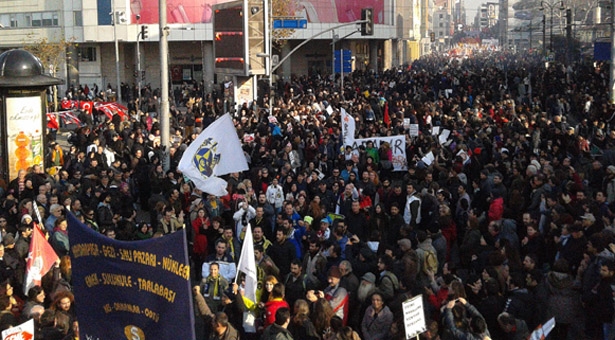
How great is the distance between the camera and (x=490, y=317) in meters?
8.84

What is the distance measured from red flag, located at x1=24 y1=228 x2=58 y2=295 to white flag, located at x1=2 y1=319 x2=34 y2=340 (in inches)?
78.5

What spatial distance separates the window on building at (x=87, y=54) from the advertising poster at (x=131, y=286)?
59.4 meters

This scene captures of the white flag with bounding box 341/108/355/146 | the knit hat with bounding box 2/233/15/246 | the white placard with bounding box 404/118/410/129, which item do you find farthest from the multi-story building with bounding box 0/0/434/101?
the knit hat with bounding box 2/233/15/246

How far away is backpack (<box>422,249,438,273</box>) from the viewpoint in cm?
1010

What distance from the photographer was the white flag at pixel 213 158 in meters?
13.6

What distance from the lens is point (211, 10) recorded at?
59.4 m

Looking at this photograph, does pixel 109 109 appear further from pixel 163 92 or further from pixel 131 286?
pixel 131 286

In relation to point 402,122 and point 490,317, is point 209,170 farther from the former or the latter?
point 402,122

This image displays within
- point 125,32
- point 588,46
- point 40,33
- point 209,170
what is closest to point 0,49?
point 40,33

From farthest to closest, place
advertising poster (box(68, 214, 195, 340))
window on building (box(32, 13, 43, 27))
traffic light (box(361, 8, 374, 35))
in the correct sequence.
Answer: window on building (box(32, 13, 43, 27)) → traffic light (box(361, 8, 374, 35)) → advertising poster (box(68, 214, 195, 340))

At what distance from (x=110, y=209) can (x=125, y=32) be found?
48.4m

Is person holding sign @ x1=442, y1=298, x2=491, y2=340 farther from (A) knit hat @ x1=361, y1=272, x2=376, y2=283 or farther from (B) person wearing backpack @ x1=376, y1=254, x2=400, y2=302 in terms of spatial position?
(A) knit hat @ x1=361, y1=272, x2=376, y2=283

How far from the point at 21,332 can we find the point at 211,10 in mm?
53100

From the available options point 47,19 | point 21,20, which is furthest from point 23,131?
point 21,20
